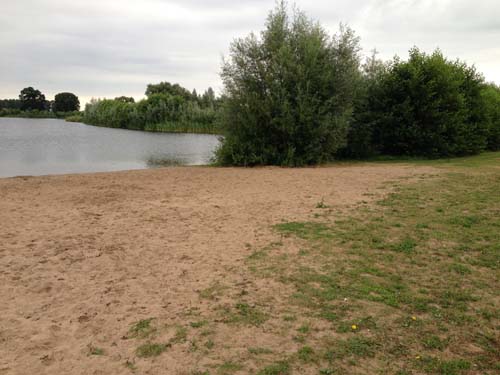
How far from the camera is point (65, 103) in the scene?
115312 millimetres

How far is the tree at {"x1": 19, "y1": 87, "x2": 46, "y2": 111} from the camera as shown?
110 metres

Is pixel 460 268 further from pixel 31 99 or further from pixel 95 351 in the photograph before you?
pixel 31 99

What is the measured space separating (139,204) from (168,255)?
12.4 ft

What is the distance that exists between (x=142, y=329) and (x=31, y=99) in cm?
12382

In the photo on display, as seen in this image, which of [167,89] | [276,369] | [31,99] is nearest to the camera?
[276,369]

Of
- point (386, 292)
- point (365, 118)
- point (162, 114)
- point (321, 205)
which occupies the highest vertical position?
point (162, 114)

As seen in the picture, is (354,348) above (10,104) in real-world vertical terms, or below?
below

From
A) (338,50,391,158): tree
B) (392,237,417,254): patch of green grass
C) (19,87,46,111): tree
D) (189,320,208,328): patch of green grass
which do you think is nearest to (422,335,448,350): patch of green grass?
(189,320,208,328): patch of green grass

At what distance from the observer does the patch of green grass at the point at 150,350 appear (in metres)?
3.49

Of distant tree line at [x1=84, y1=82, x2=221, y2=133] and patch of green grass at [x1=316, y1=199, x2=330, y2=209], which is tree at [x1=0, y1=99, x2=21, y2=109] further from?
patch of green grass at [x1=316, y1=199, x2=330, y2=209]

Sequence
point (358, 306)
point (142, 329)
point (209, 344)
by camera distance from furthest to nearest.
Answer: point (358, 306), point (142, 329), point (209, 344)

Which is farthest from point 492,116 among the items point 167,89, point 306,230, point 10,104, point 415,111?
point 10,104

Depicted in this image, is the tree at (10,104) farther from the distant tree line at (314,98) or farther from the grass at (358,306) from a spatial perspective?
the grass at (358,306)

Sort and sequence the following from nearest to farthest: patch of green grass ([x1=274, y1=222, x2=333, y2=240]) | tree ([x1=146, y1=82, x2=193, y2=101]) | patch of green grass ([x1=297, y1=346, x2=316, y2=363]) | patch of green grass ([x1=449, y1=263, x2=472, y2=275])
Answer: patch of green grass ([x1=297, y1=346, x2=316, y2=363]), patch of green grass ([x1=449, y1=263, x2=472, y2=275]), patch of green grass ([x1=274, y1=222, x2=333, y2=240]), tree ([x1=146, y1=82, x2=193, y2=101])
